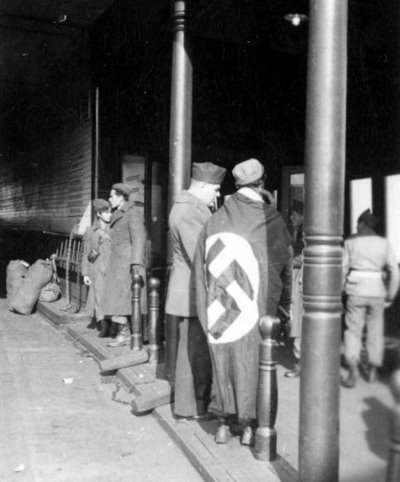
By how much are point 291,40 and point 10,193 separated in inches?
545

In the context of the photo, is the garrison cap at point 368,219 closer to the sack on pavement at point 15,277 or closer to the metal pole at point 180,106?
the metal pole at point 180,106

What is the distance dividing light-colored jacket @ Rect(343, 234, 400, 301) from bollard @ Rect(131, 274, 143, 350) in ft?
8.85

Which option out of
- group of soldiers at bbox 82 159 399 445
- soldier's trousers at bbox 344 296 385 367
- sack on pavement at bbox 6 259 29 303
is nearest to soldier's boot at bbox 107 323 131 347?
group of soldiers at bbox 82 159 399 445

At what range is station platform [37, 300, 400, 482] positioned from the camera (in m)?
3.44

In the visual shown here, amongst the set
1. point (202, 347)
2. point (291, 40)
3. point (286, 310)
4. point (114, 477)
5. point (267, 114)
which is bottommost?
point (114, 477)

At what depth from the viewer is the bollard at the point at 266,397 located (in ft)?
13.3

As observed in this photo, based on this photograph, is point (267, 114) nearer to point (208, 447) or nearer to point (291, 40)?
point (291, 40)

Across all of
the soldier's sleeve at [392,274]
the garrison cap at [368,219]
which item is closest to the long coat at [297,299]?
the garrison cap at [368,219]

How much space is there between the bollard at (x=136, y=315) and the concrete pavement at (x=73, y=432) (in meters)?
0.56

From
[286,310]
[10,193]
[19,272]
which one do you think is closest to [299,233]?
[286,310]

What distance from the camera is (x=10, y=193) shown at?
20.7m

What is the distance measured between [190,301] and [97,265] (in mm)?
3849

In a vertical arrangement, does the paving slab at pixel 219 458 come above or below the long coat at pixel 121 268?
below

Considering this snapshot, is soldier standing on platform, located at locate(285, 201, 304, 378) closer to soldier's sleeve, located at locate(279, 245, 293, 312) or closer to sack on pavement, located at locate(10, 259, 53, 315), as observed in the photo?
soldier's sleeve, located at locate(279, 245, 293, 312)
